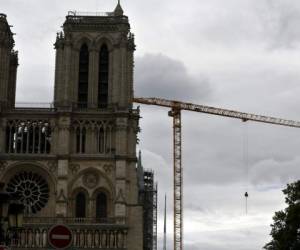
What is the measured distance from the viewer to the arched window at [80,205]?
79250 millimetres

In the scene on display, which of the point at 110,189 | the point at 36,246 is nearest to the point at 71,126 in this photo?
the point at 110,189

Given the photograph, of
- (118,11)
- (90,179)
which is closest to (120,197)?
(90,179)

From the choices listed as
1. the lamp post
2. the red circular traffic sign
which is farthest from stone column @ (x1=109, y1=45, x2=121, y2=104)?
the red circular traffic sign

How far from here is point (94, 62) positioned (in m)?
83.2

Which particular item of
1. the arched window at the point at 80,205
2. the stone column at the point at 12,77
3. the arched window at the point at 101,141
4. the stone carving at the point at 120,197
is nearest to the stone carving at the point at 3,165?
the arched window at the point at 80,205

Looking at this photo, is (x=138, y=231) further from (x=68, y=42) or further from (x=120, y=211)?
(x=68, y=42)

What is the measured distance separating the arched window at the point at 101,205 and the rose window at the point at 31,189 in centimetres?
547

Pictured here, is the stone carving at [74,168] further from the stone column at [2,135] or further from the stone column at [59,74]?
the stone column at [2,135]

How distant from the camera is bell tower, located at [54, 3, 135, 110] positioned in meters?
82.2

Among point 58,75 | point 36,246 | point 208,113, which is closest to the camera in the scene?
point 36,246

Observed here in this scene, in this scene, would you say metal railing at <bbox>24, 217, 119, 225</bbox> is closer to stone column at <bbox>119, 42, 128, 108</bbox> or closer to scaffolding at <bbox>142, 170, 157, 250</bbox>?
stone column at <bbox>119, 42, 128, 108</bbox>

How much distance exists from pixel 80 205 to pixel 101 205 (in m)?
2.24

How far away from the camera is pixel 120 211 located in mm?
77312

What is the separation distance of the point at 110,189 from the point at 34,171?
8521mm
